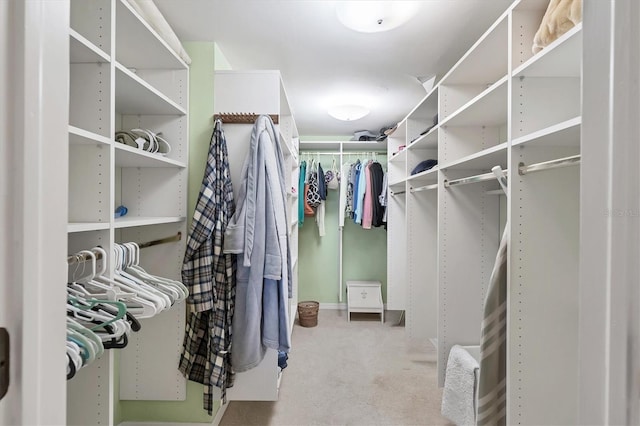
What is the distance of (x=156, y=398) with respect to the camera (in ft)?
5.75

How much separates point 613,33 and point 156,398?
2.34 m

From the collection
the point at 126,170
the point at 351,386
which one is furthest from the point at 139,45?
the point at 351,386

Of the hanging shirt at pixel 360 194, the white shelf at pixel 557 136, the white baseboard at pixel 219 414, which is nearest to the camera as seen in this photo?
the white shelf at pixel 557 136

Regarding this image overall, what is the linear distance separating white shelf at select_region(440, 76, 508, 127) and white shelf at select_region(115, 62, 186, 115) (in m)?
1.54

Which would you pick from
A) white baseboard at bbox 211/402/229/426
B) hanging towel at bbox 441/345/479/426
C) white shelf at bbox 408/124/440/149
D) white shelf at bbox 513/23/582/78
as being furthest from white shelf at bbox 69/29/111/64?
hanging towel at bbox 441/345/479/426

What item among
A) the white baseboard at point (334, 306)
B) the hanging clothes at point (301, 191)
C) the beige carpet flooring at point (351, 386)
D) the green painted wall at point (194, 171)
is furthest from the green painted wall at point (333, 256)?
the green painted wall at point (194, 171)

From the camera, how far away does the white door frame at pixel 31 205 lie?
36 centimetres

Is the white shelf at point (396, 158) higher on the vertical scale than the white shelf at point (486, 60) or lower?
lower

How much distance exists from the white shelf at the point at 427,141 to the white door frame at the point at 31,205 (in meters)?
2.00

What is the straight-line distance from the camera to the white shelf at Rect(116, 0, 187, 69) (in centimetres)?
125

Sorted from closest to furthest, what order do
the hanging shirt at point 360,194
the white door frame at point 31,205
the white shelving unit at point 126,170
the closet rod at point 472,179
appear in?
the white door frame at point 31,205
the white shelving unit at point 126,170
the closet rod at point 472,179
the hanging shirt at point 360,194

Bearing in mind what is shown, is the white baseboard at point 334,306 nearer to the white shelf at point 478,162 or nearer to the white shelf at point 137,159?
the white shelf at point 478,162

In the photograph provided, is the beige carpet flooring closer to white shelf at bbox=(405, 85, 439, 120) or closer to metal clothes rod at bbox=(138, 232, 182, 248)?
metal clothes rod at bbox=(138, 232, 182, 248)

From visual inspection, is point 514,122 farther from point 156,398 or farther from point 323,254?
point 323,254
